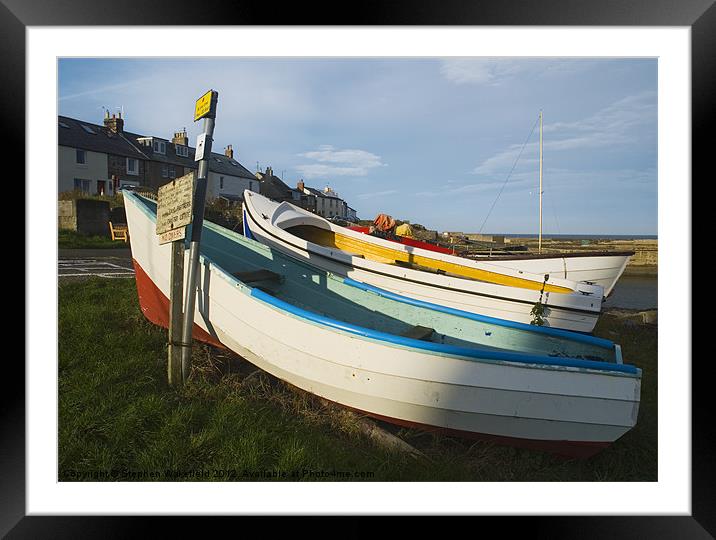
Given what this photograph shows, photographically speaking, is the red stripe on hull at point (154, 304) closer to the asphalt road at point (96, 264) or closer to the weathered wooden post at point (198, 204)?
the weathered wooden post at point (198, 204)

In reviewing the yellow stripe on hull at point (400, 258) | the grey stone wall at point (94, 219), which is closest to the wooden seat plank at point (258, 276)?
the yellow stripe on hull at point (400, 258)

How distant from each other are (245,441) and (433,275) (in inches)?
119

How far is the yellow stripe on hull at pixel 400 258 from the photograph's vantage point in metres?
4.66

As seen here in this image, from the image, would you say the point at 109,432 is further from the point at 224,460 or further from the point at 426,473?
the point at 426,473

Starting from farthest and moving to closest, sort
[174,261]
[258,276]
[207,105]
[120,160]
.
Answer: [120,160] → [258,276] → [174,261] → [207,105]

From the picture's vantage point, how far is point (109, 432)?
2.13 meters

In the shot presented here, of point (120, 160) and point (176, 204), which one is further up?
point (120, 160)

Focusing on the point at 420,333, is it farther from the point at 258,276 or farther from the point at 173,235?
the point at 173,235

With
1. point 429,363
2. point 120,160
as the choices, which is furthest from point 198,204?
point 120,160

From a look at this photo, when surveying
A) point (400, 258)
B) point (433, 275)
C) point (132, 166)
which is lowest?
point (433, 275)

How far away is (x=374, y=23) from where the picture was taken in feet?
6.79

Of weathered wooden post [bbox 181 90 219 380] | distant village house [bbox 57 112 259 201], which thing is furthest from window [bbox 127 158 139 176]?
weathered wooden post [bbox 181 90 219 380]
